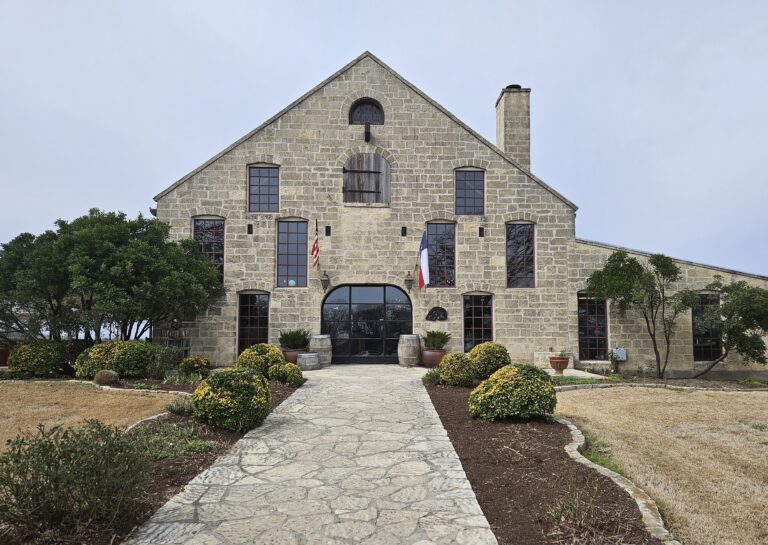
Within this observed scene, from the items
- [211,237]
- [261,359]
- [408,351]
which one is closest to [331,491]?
[261,359]

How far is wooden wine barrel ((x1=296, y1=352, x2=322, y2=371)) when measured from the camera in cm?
1584

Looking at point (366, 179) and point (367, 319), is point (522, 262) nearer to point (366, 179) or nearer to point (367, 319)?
point (367, 319)

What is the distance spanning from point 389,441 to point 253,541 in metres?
3.41

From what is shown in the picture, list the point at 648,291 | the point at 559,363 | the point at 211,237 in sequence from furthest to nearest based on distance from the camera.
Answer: the point at 211,237 → the point at 648,291 → the point at 559,363

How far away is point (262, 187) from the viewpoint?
17.9m

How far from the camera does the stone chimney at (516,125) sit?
19.3 meters

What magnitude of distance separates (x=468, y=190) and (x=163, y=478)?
1451cm

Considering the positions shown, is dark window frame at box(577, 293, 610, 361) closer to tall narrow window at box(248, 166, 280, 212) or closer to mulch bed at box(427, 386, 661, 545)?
mulch bed at box(427, 386, 661, 545)

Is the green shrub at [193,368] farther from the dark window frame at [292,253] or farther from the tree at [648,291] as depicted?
the tree at [648,291]

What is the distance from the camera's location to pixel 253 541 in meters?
4.19

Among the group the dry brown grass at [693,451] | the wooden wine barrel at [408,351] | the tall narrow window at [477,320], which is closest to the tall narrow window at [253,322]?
the wooden wine barrel at [408,351]

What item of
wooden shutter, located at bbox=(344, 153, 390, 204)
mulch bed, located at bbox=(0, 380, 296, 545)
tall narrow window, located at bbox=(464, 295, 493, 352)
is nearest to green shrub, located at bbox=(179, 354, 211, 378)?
mulch bed, located at bbox=(0, 380, 296, 545)

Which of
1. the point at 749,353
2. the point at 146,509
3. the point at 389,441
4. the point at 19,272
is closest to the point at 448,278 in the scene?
the point at 749,353

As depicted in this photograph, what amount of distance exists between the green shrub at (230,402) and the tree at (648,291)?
40.2ft
